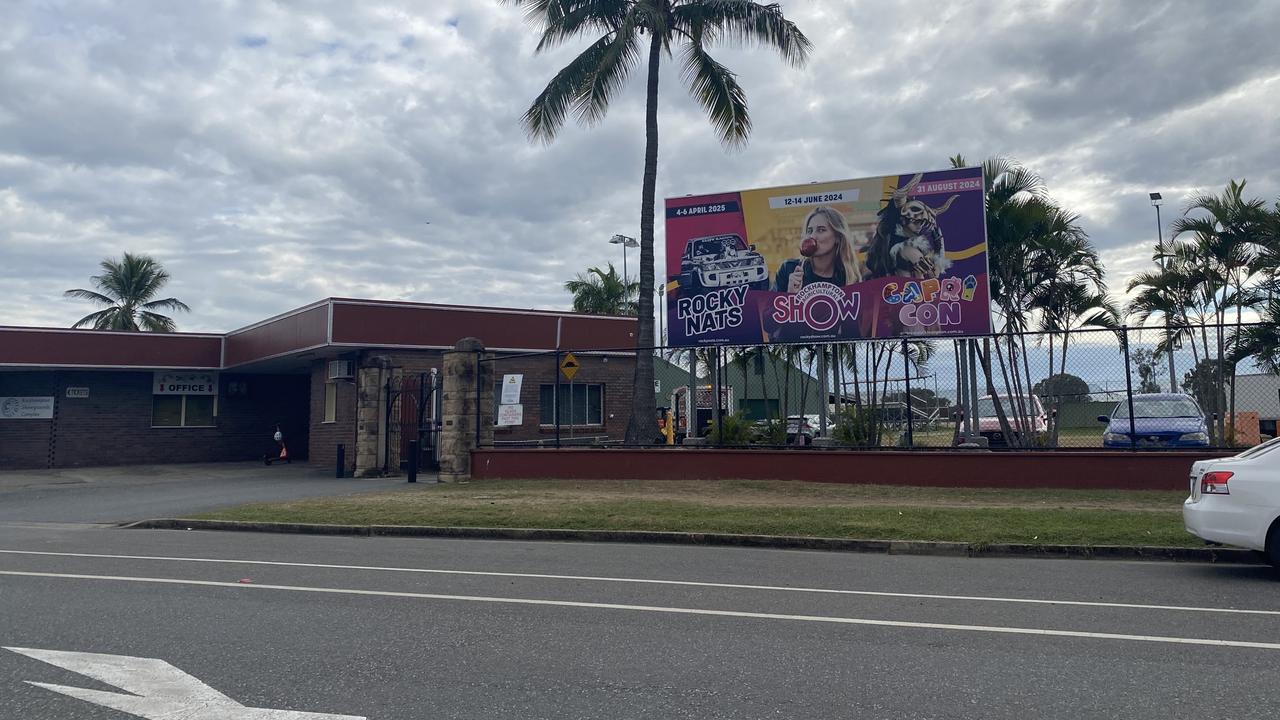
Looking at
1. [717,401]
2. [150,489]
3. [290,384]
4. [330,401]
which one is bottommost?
[150,489]

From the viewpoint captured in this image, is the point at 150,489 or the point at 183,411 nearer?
the point at 150,489

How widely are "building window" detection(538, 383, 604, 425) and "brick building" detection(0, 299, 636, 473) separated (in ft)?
0.13

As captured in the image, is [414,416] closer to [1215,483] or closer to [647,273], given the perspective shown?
[647,273]

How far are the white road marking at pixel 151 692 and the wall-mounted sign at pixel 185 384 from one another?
86.0 ft

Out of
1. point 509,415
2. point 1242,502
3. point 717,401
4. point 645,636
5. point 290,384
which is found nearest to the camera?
point 645,636

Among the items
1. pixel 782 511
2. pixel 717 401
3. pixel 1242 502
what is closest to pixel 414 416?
pixel 717 401

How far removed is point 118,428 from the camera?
29469mm

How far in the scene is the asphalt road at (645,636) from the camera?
5203mm

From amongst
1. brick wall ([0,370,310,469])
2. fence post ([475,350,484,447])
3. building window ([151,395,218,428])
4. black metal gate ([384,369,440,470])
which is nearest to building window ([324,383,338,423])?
black metal gate ([384,369,440,470])

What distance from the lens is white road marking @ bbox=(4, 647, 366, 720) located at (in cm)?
495

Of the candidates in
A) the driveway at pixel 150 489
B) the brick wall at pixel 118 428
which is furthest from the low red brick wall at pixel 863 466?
the brick wall at pixel 118 428

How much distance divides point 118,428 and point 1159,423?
27640 millimetres

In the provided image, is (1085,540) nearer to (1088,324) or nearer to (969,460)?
(969,460)

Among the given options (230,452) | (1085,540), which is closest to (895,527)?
(1085,540)
